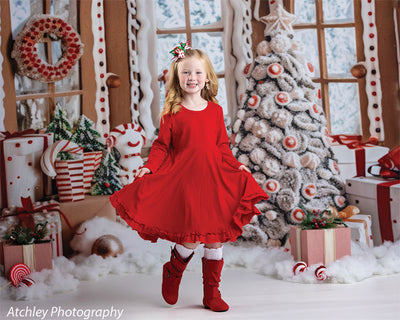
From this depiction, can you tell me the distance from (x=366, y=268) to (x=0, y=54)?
2.77 meters

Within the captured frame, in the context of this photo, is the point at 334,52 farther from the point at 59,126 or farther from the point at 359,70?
the point at 59,126

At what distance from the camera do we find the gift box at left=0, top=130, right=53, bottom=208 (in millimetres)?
3438

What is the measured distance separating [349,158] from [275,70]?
3.09 ft

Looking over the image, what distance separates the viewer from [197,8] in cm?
459

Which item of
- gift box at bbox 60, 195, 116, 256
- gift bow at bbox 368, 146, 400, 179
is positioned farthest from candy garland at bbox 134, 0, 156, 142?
gift bow at bbox 368, 146, 400, 179

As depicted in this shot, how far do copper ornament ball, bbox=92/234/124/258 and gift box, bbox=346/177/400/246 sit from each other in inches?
62.9

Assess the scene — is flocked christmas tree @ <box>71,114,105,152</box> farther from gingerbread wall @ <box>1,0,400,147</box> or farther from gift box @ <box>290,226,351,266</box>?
gift box @ <box>290,226,351,266</box>

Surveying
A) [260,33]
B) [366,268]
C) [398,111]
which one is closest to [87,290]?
[366,268]

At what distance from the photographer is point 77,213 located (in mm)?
3570

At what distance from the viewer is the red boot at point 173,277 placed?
8.75ft

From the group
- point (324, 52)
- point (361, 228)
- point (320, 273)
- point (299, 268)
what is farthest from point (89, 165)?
point (324, 52)

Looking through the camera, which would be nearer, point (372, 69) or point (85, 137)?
point (85, 137)

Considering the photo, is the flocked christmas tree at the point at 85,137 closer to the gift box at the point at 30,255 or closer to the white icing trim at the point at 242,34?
the gift box at the point at 30,255

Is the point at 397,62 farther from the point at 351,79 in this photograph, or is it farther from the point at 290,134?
the point at 290,134
